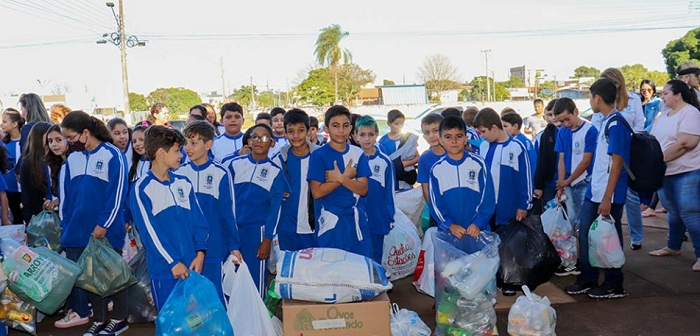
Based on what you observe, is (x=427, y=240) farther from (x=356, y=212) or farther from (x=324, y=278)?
(x=324, y=278)

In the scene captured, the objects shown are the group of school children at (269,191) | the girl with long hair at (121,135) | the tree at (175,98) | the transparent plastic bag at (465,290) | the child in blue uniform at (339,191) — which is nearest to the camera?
the group of school children at (269,191)

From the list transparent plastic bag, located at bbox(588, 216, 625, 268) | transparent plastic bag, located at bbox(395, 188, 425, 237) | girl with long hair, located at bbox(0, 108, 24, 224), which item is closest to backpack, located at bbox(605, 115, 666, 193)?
transparent plastic bag, located at bbox(588, 216, 625, 268)

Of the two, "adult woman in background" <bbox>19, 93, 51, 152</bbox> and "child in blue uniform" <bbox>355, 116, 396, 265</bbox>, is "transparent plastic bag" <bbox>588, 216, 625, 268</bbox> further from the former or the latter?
"adult woman in background" <bbox>19, 93, 51, 152</bbox>

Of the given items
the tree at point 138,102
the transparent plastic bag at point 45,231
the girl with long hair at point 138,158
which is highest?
the tree at point 138,102

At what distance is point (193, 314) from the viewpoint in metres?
2.78

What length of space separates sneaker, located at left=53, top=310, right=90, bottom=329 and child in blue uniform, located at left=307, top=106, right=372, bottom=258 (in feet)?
6.72

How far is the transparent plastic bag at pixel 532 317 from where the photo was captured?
3.53 m

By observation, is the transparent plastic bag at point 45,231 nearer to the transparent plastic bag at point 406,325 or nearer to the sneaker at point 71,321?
the sneaker at point 71,321

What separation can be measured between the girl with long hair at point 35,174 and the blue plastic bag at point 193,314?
2.23m

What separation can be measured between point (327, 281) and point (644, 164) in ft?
9.21

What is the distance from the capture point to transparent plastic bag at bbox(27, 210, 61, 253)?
4.24 metres

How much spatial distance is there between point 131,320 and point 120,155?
4.30 ft

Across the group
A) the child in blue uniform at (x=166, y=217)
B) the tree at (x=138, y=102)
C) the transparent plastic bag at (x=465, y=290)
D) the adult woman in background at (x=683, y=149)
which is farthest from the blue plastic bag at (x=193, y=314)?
the tree at (x=138, y=102)

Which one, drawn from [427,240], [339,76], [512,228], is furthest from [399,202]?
[339,76]
